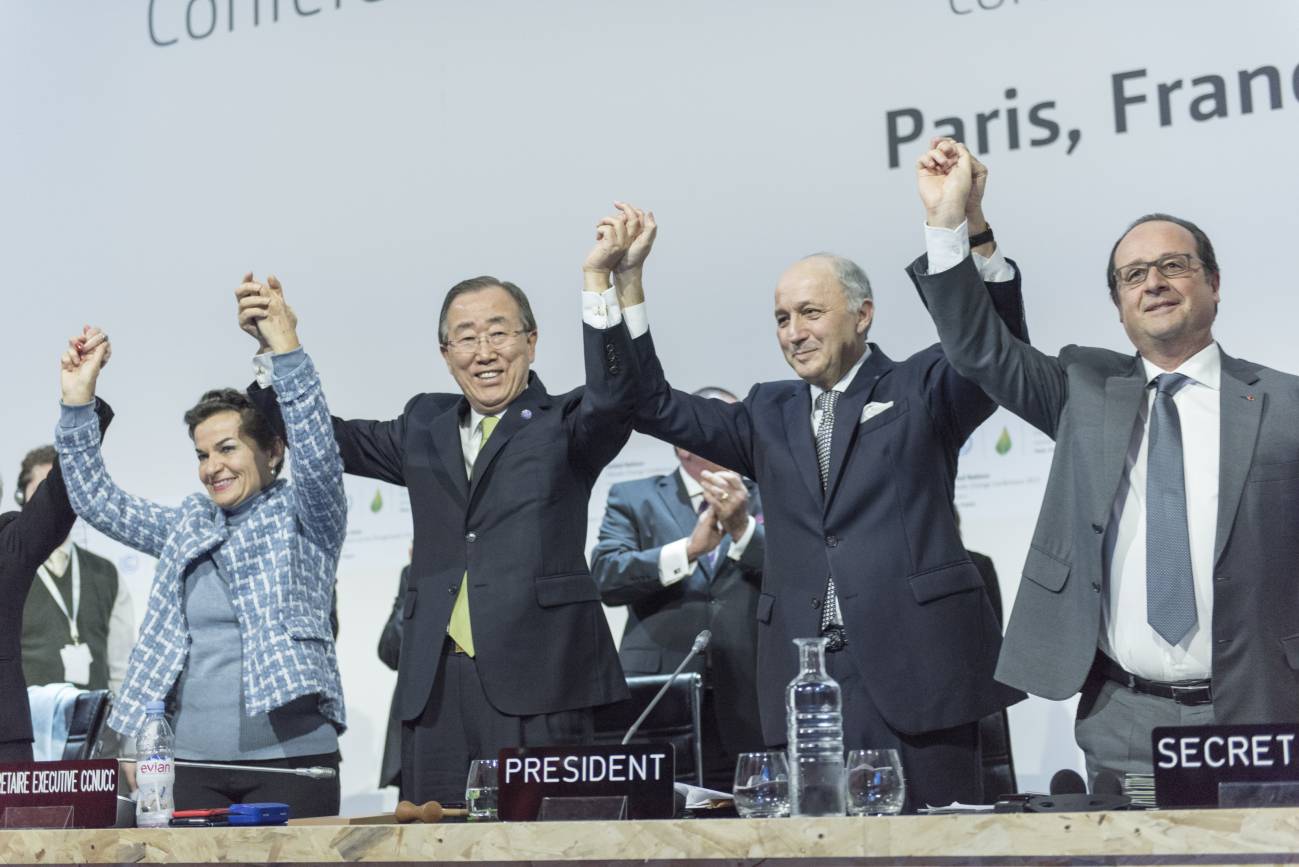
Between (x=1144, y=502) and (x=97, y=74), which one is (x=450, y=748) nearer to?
(x=1144, y=502)

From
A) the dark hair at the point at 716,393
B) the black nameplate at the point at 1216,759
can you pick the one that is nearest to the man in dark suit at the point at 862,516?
the black nameplate at the point at 1216,759

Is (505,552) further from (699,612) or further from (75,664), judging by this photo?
(75,664)

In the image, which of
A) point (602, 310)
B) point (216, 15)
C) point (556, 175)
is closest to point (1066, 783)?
point (602, 310)

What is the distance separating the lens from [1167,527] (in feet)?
7.75

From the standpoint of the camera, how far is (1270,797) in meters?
1.60

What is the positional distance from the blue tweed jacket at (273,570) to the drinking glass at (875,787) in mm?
1411

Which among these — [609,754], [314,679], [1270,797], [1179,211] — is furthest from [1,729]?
[1179,211]

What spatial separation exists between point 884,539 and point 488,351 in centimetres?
87

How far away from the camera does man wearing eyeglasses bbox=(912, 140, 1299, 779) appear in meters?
2.29

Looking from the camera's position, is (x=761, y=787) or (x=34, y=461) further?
(x=34, y=461)

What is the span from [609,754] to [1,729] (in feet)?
6.58

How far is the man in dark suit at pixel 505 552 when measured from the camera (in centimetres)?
276

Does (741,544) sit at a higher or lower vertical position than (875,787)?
higher

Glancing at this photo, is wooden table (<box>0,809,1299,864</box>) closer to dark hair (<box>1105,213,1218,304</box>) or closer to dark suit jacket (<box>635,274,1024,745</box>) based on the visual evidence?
dark suit jacket (<box>635,274,1024,745</box>)
